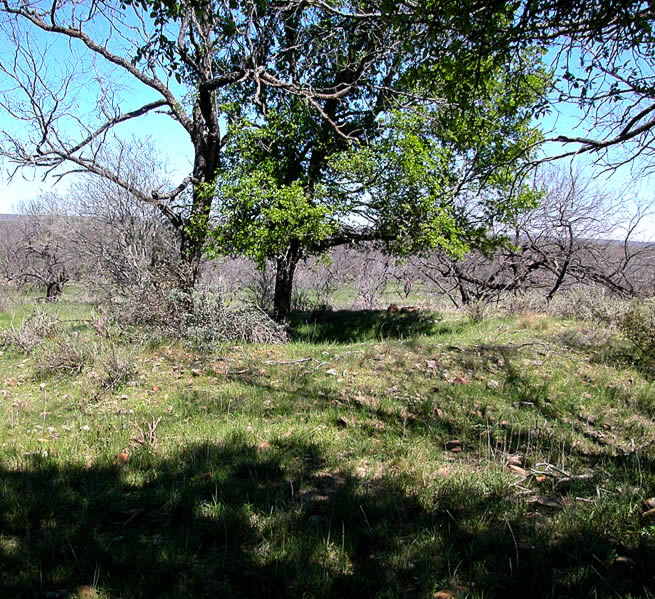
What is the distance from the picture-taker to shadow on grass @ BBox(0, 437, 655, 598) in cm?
235

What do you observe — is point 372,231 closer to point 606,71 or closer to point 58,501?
point 606,71

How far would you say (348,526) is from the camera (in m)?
2.84

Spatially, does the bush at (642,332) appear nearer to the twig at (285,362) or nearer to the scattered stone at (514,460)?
the scattered stone at (514,460)

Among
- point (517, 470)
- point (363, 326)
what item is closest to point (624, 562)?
point (517, 470)

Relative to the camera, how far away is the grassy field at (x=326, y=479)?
2.42 meters

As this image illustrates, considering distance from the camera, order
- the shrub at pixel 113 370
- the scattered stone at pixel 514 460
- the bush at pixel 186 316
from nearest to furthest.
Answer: the scattered stone at pixel 514 460 < the shrub at pixel 113 370 < the bush at pixel 186 316

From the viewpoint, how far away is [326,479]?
3443 millimetres

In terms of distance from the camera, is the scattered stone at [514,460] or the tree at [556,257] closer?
the scattered stone at [514,460]

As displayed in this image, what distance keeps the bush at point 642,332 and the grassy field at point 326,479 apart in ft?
Result: 1.40

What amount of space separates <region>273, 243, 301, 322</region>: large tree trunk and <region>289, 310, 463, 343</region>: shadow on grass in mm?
468

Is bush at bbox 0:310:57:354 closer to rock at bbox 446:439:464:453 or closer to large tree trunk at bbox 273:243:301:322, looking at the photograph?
large tree trunk at bbox 273:243:301:322

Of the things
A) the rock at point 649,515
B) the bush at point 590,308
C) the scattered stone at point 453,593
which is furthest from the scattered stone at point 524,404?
the bush at point 590,308

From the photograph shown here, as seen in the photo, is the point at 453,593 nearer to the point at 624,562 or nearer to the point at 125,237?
the point at 624,562

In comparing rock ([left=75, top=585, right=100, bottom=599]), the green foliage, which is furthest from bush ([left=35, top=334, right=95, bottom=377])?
rock ([left=75, top=585, right=100, bottom=599])
